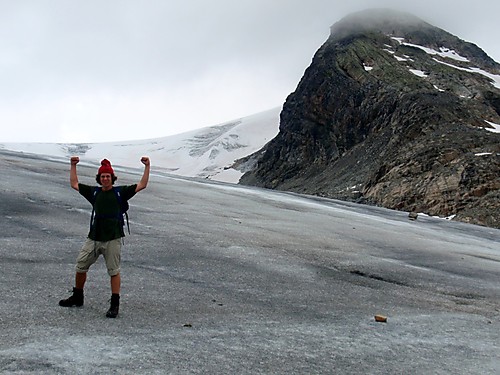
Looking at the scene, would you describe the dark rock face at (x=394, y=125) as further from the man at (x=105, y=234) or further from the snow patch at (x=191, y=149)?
the man at (x=105, y=234)

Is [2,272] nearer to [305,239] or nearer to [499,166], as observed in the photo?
[305,239]

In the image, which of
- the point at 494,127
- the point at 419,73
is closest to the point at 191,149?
the point at 419,73

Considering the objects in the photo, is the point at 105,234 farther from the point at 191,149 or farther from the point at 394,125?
the point at 191,149

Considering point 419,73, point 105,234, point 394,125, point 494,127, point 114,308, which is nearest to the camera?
point 114,308

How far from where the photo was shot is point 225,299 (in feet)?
24.7

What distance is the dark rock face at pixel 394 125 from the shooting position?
39.8m

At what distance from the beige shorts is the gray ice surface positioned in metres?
0.53

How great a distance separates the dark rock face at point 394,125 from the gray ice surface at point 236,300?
23951mm

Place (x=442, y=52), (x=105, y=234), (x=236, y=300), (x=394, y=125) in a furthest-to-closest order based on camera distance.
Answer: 1. (x=442, y=52)
2. (x=394, y=125)
3. (x=236, y=300)
4. (x=105, y=234)

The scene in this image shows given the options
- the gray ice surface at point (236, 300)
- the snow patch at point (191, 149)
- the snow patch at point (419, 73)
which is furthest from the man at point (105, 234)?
the snow patch at point (191, 149)

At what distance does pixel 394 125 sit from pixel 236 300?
5150 centimetres

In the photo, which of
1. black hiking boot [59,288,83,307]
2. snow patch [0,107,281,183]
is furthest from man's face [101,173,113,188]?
snow patch [0,107,281,183]

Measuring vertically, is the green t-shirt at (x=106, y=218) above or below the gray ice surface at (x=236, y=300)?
above

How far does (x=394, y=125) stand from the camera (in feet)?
184
